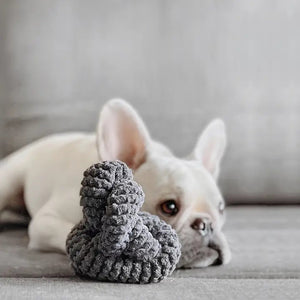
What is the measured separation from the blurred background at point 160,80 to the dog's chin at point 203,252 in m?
0.58

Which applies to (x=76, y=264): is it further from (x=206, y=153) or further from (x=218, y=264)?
(x=206, y=153)

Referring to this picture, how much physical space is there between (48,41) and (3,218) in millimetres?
459

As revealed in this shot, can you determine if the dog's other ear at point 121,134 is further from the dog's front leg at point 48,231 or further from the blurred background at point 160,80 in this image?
the blurred background at point 160,80

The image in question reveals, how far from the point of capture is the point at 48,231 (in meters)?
1.34

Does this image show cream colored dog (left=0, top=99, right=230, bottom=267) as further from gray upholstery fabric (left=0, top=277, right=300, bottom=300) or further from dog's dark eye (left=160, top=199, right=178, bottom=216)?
gray upholstery fabric (left=0, top=277, right=300, bottom=300)

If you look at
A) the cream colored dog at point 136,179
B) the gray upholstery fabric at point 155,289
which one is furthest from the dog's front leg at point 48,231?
the gray upholstery fabric at point 155,289

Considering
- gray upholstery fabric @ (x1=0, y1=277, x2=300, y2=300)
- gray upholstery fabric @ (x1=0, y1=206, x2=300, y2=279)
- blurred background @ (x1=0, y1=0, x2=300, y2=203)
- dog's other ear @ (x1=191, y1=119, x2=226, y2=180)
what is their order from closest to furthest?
gray upholstery fabric @ (x1=0, y1=277, x2=300, y2=300) → gray upholstery fabric @ (x1=0, y1=206, x2=300, y2=279) → dog's other ear @ (x1=191, y1=119, x2=226, y2=180) → blurred background @ (x1=0, y1=0, x2=300, y2=203)

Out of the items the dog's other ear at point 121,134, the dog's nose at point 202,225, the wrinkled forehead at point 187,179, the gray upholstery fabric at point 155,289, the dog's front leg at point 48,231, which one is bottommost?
the dog's front leg at point 48,231

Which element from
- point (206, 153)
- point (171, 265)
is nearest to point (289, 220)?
point (206, 153)

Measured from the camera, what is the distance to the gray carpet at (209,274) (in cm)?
91

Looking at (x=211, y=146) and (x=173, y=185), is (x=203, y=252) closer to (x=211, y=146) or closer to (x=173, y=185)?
(x=173, y=185)

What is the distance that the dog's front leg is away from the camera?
1296 mm

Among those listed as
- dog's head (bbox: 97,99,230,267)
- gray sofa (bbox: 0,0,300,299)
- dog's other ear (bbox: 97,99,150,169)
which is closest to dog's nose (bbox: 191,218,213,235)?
dog's head (bbox: 97,99,230,267)

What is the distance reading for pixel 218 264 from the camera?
1.17 m
